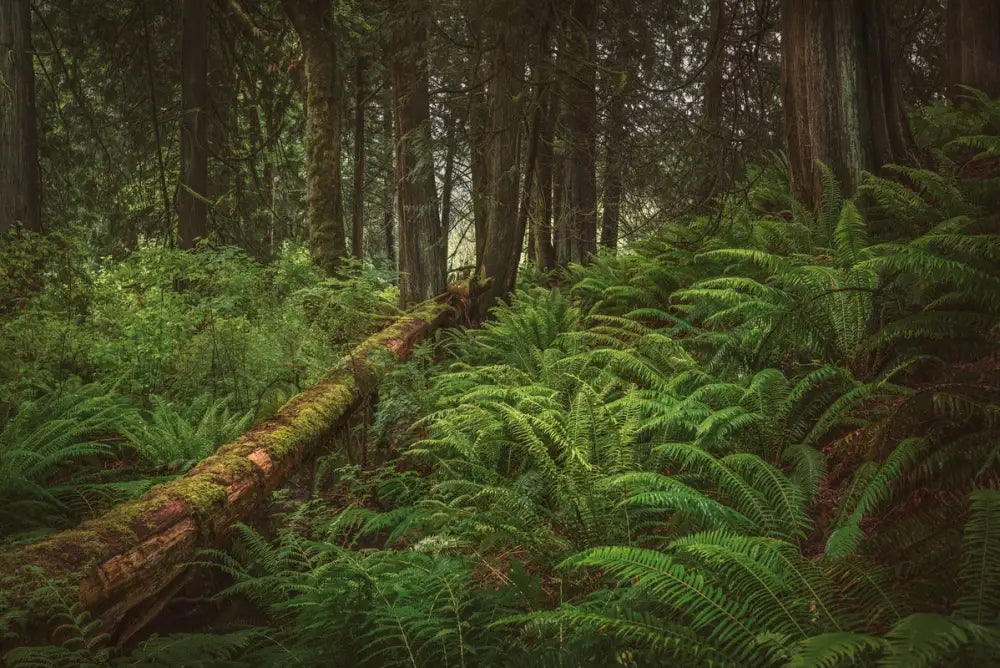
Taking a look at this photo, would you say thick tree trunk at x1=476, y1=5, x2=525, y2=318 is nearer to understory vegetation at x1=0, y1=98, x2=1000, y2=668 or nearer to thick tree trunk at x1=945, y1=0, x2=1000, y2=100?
understory vegetation at x1=0, y1=98, x2=1000, y2=668

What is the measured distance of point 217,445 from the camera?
5152 mm

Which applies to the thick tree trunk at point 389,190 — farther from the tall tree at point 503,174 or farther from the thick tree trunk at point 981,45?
the thick tree trunk at point 981,45

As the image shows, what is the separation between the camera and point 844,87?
624 centimetres

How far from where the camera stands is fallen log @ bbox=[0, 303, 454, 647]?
111 inches

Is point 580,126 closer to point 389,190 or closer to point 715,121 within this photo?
point 715,121

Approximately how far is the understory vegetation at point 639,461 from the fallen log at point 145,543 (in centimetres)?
22

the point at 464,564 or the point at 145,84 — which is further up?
the point at 145,84

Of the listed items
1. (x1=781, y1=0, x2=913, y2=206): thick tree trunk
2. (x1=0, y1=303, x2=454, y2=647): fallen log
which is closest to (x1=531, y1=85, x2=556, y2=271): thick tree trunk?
(x1=781, y1=0, x2=913, y2=206): thick tree trunk

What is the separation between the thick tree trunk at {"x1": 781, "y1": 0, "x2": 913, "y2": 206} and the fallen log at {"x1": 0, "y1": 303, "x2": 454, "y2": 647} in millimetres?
5223

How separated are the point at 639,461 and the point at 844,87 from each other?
4416 mm

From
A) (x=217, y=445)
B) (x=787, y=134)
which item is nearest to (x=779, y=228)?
(x=787, y=134)

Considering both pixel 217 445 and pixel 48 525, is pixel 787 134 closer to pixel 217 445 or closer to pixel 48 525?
pixel 217 445

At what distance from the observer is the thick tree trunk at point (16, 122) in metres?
7.89

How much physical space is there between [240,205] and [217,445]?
8142 millimetres
